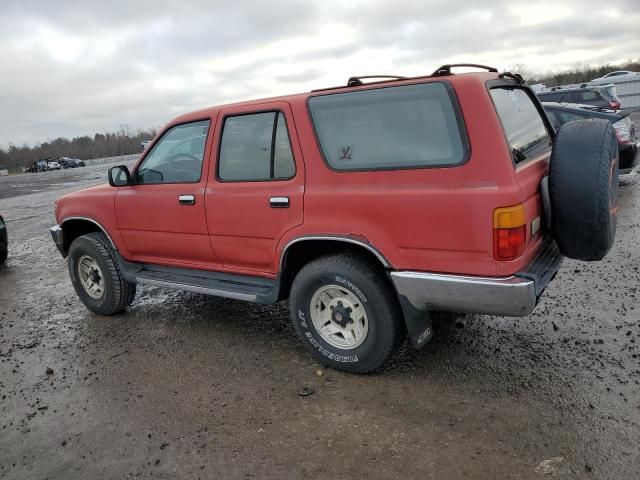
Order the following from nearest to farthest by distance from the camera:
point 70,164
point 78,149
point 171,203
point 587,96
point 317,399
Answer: point 317,399 < point 171,203 < point 587,96 < point 70,164 < point 78,149

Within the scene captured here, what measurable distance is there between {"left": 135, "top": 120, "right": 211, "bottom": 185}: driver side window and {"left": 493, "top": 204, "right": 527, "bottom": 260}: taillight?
2396 millimetres

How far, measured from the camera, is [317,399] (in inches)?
133

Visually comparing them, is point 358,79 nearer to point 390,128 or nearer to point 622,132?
point 390,128

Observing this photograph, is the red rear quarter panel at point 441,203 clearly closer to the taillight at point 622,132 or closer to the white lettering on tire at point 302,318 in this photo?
the white lettering on tire at point 302,318

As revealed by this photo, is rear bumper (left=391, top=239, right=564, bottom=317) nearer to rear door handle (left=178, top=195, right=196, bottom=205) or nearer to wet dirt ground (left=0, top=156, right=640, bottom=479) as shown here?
wet dirt ground (left=0, top=156, right=640, bottom=479)

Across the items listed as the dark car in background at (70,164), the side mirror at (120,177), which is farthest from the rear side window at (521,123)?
the dark car in background at (70,164)

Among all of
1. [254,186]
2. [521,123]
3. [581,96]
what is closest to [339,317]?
[254,186]

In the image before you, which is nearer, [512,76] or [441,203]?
[441,203]

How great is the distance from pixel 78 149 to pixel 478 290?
7852 cm

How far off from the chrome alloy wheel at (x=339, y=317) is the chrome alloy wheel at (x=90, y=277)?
8.48 feet

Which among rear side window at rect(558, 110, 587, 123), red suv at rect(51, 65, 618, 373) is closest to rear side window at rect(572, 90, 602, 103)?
rear side window at rect(558, 110, 587, 123)

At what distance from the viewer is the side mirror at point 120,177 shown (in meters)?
4.69

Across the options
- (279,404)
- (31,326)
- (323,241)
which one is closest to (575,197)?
(323,241)

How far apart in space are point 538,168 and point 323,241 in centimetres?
149
